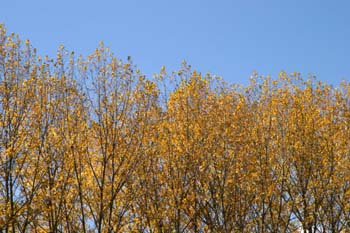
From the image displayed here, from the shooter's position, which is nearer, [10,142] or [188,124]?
[10,142]

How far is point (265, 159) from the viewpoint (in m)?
19.9

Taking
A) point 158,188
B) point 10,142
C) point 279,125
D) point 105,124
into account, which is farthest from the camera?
point 279,125

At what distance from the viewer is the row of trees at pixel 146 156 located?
17766mm

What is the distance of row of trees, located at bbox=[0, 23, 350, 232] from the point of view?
1777 cm

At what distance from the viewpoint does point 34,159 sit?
58.7 feet

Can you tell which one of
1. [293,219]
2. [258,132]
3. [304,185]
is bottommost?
[293,219]

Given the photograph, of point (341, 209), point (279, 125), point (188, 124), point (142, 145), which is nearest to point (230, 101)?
point (279, 125)

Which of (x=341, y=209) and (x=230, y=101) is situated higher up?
(x=230, y=101)

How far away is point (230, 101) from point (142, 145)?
543 centimetres

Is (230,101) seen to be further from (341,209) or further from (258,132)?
(341,209)

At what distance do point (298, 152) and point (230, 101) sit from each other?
366 cm

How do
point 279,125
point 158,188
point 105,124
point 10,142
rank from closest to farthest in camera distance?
point 10,142 → point 105,124 → point 158,188 → point 279,125

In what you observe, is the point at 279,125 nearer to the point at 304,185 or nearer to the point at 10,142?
the point at 304,185

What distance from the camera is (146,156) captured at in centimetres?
1922
